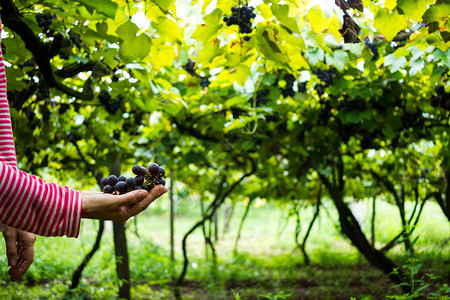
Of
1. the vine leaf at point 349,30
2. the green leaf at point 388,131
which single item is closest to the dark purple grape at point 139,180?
the vine leaf at point 349,30

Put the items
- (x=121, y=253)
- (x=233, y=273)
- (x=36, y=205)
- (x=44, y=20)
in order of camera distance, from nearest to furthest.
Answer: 1. (x=36, y=205)
2. (x=44, y=20)
3. (x=121, y=253)
4. (x=233, y=273)

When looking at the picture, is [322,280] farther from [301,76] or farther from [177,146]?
[301,76]

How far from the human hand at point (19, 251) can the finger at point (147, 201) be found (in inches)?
12.2

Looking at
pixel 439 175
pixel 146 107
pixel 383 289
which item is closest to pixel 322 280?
pixel 383 289

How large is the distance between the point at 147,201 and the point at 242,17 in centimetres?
92

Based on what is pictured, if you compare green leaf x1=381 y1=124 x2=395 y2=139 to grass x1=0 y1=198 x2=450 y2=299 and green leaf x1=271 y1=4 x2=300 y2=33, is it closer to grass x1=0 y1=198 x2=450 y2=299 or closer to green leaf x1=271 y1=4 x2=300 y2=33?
grass x1=0 y1=198 x2=450 y2=299

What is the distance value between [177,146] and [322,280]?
2220 mm

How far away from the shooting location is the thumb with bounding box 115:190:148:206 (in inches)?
29.1

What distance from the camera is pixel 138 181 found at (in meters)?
0.85

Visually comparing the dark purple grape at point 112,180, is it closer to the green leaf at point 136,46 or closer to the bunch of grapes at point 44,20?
the green leaf at point 136,46

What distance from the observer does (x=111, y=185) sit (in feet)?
2.89

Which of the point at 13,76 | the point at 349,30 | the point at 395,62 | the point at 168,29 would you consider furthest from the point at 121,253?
the point at 349,30

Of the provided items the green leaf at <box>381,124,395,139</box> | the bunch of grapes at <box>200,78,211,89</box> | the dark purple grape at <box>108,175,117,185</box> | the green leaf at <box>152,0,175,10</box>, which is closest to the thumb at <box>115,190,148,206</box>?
the dark purple grape at <box>108,175,117,185</box>

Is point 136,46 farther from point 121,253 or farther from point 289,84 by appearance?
point 121,253
